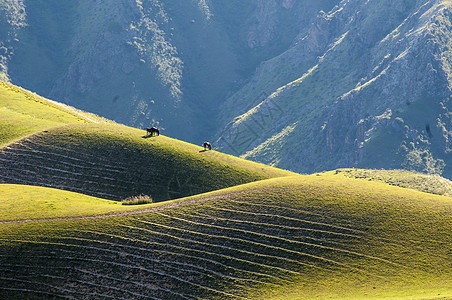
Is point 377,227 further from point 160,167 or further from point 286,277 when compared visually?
point 160,167

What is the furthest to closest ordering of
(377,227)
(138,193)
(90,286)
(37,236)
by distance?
(138,193), (377,227), (37,236), (90,286)

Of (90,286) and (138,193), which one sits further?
(138,193)

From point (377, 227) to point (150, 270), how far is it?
21.4 m

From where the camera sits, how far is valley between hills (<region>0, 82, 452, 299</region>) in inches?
1574

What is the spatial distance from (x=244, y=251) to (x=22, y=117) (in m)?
55.2

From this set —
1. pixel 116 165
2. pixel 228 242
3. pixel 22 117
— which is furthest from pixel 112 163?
pixel 228 242

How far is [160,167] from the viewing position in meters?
68.3

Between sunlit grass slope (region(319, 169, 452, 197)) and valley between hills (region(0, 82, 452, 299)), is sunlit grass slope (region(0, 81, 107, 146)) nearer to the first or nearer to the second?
valley between hills (region(0, 82, 452, 299))

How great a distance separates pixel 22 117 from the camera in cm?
8412

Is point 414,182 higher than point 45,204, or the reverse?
point 414,182

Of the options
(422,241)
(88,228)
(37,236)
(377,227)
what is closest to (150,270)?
(88,228)

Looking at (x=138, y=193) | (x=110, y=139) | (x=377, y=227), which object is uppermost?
(x=110, y=139)

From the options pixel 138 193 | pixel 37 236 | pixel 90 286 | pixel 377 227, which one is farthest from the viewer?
pixel 138 193

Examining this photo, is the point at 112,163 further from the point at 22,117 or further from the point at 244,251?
the point at 244,251
